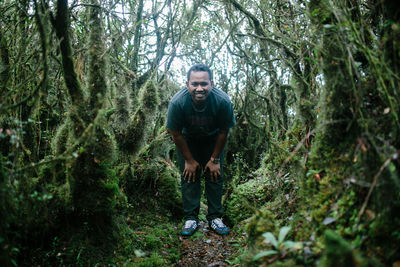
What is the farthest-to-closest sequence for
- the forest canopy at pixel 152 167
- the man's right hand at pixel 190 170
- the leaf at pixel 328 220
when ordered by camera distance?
1. the man's right hand at pixel 190 170
2. the leaf at pixel 328 220
3. the forest canopy at pixel 152 167

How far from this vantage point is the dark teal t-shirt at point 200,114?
4.10 meters

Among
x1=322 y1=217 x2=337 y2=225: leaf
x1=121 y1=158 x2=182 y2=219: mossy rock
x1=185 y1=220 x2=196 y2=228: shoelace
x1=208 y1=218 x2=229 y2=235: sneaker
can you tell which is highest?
x1=322 y1=217 x2=337 y2=225: leaf

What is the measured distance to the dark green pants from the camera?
447 cm

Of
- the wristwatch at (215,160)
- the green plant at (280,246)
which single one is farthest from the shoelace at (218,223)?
the green plant at (280,246)

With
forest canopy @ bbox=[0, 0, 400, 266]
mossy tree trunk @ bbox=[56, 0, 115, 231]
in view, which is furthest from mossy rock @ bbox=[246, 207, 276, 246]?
mossy tree trunk @ bbox=[56, 0, 115, 231]

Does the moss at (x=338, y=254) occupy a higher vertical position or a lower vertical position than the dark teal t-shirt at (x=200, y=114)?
lower

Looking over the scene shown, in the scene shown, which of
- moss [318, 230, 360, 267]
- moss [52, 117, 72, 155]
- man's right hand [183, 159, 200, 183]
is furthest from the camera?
man's right hand [183, 159, 200, 183]

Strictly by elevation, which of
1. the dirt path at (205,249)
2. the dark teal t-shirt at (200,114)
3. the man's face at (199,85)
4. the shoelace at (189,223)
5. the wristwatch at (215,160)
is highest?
the man's face at (199,85)

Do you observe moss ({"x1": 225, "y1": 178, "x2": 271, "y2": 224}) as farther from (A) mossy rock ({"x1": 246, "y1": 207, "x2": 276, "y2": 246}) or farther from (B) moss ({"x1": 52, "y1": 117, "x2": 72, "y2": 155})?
(B) moss ({"x1": 52, "y1": 117, "x2": 72, "y2": 155})

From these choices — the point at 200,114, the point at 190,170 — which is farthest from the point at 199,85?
the point at 190,170

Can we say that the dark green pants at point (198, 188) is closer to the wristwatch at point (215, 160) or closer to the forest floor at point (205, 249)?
the wristwatch at point (215, 160)

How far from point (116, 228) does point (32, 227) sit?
0.97m

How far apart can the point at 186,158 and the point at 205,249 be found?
1411mm

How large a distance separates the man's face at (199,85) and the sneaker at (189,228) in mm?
1975
